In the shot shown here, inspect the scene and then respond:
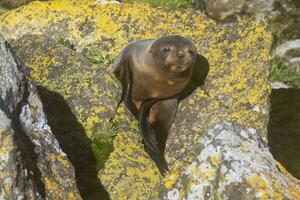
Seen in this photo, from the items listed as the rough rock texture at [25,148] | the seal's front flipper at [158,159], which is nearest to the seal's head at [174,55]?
the seal's front flipper at [158,159]

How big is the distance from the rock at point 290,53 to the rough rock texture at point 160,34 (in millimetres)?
3179

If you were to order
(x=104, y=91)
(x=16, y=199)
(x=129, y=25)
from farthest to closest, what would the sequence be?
1. (x=129, y=25)
2. (x=104, y=91)
3. (x=16, y=199)

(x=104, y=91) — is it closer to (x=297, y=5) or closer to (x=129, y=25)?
(x=129, y=25)

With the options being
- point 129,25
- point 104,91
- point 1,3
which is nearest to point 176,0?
point 1,3

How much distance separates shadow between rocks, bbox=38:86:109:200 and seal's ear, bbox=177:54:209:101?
1.49m

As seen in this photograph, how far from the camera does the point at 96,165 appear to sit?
19.7 feet

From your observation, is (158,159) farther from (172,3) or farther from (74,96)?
(172,3)

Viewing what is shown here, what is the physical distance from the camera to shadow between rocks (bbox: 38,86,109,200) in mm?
5652

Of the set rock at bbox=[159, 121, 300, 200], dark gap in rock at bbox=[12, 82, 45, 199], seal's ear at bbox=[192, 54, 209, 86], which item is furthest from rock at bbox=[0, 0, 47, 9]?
rock at bbox=[159, 121, 300, 200]

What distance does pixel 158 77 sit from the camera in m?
7.54

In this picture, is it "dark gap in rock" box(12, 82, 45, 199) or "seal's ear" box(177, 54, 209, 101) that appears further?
"seal's ear" box(177, 54, 209, 101)

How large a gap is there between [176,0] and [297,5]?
203 cm

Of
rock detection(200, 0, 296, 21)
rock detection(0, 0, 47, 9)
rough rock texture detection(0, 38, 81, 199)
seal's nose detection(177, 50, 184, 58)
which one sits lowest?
rock detection(0, 0, 47, 9)

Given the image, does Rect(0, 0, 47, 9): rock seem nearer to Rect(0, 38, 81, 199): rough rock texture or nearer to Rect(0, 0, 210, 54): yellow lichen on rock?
Rect(0, 0, 210, 54): yellow lichen on rock
